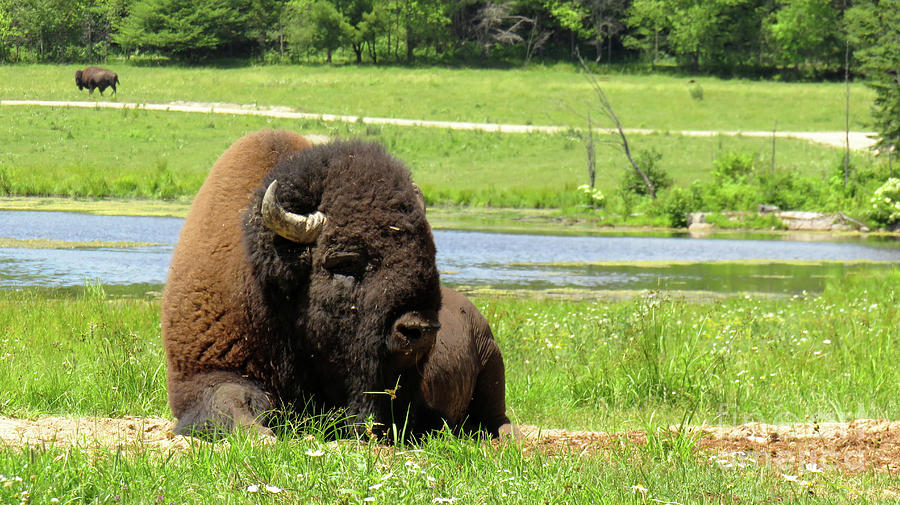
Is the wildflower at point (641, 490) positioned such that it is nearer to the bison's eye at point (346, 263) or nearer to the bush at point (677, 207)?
the bison's eye at point (346, 263)

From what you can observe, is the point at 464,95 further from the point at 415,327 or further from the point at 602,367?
the point at 415,327

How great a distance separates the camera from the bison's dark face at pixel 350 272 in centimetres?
460

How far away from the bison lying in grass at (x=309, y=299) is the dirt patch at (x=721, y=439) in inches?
16.1

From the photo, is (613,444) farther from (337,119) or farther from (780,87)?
(780,87)

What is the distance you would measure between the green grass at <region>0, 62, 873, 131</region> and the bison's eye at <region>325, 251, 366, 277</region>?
43712 millimetres

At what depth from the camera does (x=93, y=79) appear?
168 feet

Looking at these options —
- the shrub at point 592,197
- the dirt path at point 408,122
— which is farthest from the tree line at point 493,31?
the shrub at point 592,197

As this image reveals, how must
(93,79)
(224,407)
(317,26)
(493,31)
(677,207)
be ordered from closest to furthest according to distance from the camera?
(224,407), (677,207), (93,79), (317,26), (493,31)

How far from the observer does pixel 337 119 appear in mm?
44531

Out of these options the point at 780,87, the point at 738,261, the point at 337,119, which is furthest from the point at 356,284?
the point at 780,87

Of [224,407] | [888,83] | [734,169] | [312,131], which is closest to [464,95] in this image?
[312,131]

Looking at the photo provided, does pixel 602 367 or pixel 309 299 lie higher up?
pixel 309 299

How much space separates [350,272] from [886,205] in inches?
1196

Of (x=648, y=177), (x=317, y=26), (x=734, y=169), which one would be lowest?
(x=648, y=177)
